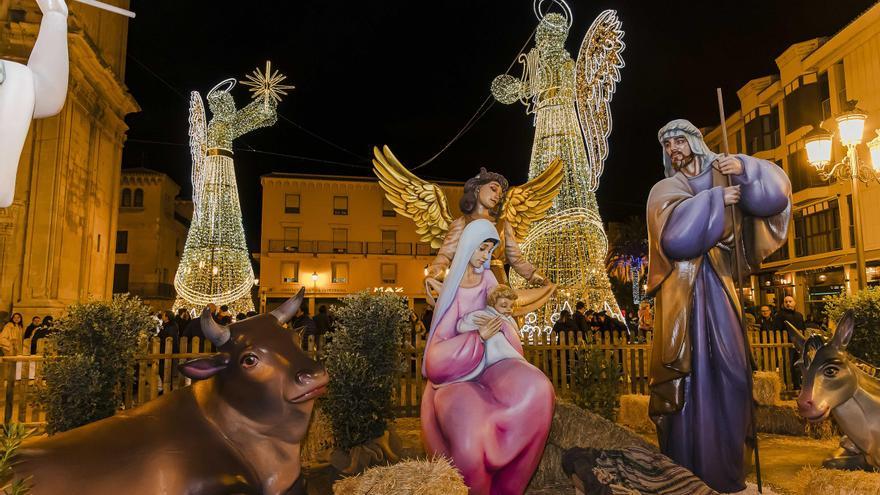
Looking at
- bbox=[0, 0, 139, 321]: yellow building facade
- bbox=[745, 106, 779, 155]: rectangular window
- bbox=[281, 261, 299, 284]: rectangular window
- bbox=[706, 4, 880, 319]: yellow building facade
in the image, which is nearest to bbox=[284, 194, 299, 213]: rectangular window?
bbox=[281, 261, 299, 284]: rectangular window

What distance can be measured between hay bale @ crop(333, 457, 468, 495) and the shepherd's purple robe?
1.59 meters

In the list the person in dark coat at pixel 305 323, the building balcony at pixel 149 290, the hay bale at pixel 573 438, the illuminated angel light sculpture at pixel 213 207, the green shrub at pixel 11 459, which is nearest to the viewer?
the green shrub at pixel 11 459

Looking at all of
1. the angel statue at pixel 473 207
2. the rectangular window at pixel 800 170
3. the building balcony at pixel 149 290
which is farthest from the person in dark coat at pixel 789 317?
the building balcony at pixel 149 290

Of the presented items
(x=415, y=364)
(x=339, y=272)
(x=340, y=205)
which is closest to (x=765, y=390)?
(x=415, y=364)

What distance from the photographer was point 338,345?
18.0ft

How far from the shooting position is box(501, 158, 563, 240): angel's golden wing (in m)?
4.98

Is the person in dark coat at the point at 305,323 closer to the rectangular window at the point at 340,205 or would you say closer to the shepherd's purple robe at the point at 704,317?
the shepherd's purple robe at the point at 704,317

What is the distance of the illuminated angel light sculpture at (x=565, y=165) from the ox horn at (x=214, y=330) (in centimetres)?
1190

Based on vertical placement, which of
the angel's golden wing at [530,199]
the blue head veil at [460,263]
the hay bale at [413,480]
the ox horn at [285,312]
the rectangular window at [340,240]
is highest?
the rectangular window at [340,240]

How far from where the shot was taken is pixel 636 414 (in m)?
7.72

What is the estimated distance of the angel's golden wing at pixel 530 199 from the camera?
498 centimetres

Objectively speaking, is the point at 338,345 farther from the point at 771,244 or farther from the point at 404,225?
the point at 404,225

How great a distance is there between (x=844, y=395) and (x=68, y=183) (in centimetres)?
1958

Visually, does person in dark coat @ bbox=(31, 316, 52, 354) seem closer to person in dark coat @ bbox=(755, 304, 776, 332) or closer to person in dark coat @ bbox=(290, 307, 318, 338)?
person in dark coat @ bbox=(290, 307, 318, 338)
